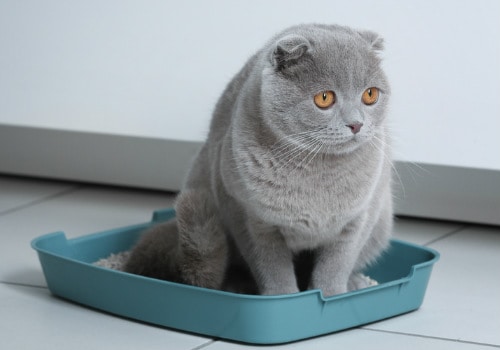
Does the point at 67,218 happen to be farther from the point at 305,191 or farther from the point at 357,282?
the point at 305,191

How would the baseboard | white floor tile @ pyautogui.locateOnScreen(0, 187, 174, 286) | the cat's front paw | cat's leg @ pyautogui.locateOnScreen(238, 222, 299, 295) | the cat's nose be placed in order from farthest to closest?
the baseboard → white floor tile @ pyautogui.locateOnScreen(0, 187, 174, 286) → the cat's front paw → cat's leg @ pyautogui.locateOnScreen(238, 222, 299, 295) → the cat's nose

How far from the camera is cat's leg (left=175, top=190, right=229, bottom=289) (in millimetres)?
1571

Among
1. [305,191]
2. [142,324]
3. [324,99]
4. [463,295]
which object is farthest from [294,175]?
[463,295]

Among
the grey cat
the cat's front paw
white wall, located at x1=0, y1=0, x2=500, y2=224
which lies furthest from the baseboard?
the grey cat

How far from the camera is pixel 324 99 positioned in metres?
1.43

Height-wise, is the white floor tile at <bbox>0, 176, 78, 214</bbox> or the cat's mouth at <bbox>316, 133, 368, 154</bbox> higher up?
the cat's mouth at <bbox>316, 133, 368, 154</bbox>

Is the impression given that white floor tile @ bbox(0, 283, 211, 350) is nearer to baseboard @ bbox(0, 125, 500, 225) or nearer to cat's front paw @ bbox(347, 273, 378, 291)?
cat's front paw @ bbox(347, 273, 378, 291)

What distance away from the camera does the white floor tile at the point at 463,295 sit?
5.15ft

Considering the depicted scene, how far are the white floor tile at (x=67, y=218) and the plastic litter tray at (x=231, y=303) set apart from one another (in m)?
0.19

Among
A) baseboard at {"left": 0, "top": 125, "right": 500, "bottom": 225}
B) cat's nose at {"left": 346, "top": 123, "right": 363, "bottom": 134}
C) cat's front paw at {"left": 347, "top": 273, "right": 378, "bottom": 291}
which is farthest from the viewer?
baseboard at {"left": 0, "top": 125, "right": 500, "bottom": 225}

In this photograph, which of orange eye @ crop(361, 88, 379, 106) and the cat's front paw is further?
the cat's front paw

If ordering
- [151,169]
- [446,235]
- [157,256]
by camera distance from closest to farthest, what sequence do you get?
[157,256] < [446,235] < [151,169]

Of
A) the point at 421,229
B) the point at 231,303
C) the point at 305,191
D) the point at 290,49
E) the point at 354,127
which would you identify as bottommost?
the point at 421,229

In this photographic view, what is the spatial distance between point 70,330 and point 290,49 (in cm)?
60
